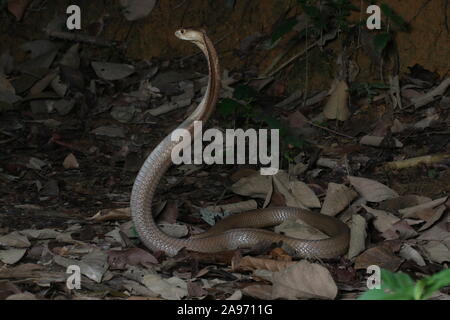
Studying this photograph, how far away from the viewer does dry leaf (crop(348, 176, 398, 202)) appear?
6059 millimetres

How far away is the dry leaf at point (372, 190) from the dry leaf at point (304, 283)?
183 cm

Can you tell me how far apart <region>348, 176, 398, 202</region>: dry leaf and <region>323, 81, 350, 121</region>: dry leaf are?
60.5 inches

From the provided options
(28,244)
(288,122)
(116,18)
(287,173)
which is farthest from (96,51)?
(28,244)

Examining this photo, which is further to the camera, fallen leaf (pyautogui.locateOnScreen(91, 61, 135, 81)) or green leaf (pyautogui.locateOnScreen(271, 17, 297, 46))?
fallen leaf (pyautogui.locateOnScreen(91, 61, 135, 81))

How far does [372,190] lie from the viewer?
612 centimetres

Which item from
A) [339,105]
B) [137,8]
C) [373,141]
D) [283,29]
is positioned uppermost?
[137,8]

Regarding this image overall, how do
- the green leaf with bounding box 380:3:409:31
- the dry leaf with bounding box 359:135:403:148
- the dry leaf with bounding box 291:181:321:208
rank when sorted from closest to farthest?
1. the dry leaf with bounding box 291:181:321:208
2. the dry leaf with bounding box 359:135:403:148
3. the green leaf with bounding box 380:3:409:31

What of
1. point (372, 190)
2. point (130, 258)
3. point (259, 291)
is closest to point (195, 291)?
point (259, 291)

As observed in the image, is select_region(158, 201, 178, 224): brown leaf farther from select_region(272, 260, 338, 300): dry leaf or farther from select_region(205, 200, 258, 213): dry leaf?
select_region(272, 260, 338, 300): dry leaf

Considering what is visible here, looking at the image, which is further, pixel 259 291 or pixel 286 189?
pixel 286 189

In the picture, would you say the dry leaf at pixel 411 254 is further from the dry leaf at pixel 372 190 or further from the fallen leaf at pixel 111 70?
the fallen leaf at pixel 111 70

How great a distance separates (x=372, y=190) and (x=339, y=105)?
1.76m

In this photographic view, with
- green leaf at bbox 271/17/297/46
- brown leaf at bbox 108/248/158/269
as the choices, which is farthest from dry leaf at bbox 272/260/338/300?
green leaf at bbox 271/17/297/46

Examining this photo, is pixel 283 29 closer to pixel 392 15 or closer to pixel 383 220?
pixel 392 15
